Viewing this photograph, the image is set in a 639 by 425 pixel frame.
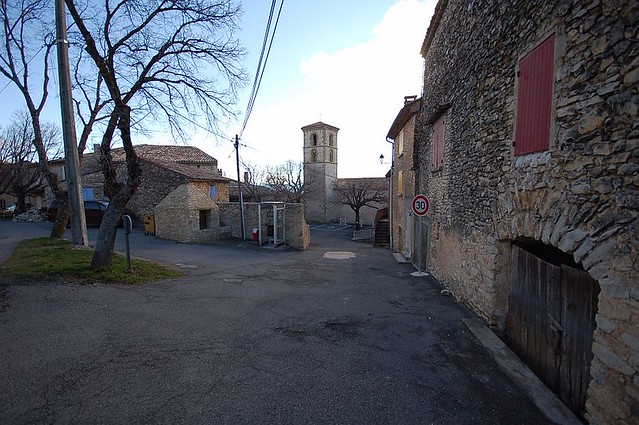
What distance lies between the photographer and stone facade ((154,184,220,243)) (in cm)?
1766

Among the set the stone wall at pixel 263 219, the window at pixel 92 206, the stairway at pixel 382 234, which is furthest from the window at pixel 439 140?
the window at pixel 92 206

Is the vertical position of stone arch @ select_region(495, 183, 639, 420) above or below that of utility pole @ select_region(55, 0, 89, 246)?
below

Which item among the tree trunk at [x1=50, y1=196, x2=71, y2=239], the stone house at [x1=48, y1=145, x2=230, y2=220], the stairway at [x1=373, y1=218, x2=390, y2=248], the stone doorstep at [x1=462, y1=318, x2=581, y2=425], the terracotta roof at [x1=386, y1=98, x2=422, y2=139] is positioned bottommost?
the stairway at [x1=373, y1=218, x2=390, y2=248]

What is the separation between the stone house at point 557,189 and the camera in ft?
8.60

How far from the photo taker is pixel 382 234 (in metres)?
25.0

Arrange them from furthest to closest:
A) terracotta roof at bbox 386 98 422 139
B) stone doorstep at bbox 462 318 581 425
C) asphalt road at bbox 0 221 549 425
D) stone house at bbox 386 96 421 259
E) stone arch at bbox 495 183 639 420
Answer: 1. stone house at bbox 386 96 421 259
2. terracotta roof at bbox 386 98 422 139
3. stone doorstep at bbox 462 318 581 425
4. asphalt road at bbox 0 221 549 425
5. stone arch at bbox 495 183 639 420

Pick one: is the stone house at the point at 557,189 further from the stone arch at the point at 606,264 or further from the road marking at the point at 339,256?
the road marking at the point at 339,256

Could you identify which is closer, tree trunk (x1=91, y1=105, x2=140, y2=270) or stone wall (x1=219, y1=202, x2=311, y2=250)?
tree trunk (x1=91, y1=105, x2=140, y2=270)

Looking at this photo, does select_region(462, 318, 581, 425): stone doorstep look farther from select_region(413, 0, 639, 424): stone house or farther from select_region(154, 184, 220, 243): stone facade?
select_region(154, 184, 220, 243): stone facade

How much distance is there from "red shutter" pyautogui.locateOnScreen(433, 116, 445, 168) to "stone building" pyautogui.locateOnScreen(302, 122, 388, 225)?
34.1m

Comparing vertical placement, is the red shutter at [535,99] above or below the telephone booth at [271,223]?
above

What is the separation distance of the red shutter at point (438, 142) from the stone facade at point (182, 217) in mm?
13553

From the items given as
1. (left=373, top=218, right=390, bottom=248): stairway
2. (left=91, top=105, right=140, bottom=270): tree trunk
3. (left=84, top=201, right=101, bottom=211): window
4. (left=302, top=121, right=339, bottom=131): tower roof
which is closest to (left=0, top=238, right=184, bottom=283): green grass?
(left=91, top=105, right=140, bottom=270): tree trunk

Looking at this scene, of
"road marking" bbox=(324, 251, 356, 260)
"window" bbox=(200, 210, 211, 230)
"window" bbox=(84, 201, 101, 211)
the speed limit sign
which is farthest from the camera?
"window" bbox=(84, 201, 101, 211)
